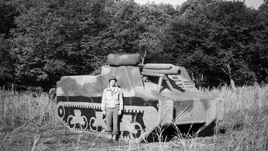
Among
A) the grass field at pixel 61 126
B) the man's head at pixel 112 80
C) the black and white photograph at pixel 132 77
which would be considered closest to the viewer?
the grass field at pixel 61 126

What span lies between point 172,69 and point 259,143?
3.16m

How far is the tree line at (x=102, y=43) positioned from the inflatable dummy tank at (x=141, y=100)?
15.2m

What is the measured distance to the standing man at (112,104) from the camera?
7086 millimetres

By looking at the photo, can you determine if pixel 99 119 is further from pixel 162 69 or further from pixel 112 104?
pixel 162 69

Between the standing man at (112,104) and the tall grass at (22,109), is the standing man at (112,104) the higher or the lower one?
the higher one

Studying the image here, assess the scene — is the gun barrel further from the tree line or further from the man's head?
the tree line

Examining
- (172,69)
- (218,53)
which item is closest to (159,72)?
(172,69)

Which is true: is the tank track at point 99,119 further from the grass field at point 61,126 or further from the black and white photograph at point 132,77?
the grass field at point 61,126

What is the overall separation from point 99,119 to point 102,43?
19011 millimetres

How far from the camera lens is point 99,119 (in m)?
7.87

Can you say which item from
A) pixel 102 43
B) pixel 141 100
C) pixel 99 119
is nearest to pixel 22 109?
pixel 99 119

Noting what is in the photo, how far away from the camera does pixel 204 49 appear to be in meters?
24.7

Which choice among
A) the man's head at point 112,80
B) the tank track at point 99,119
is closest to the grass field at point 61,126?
the tank track at point 99,119

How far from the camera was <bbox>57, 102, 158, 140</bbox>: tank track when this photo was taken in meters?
6.65
